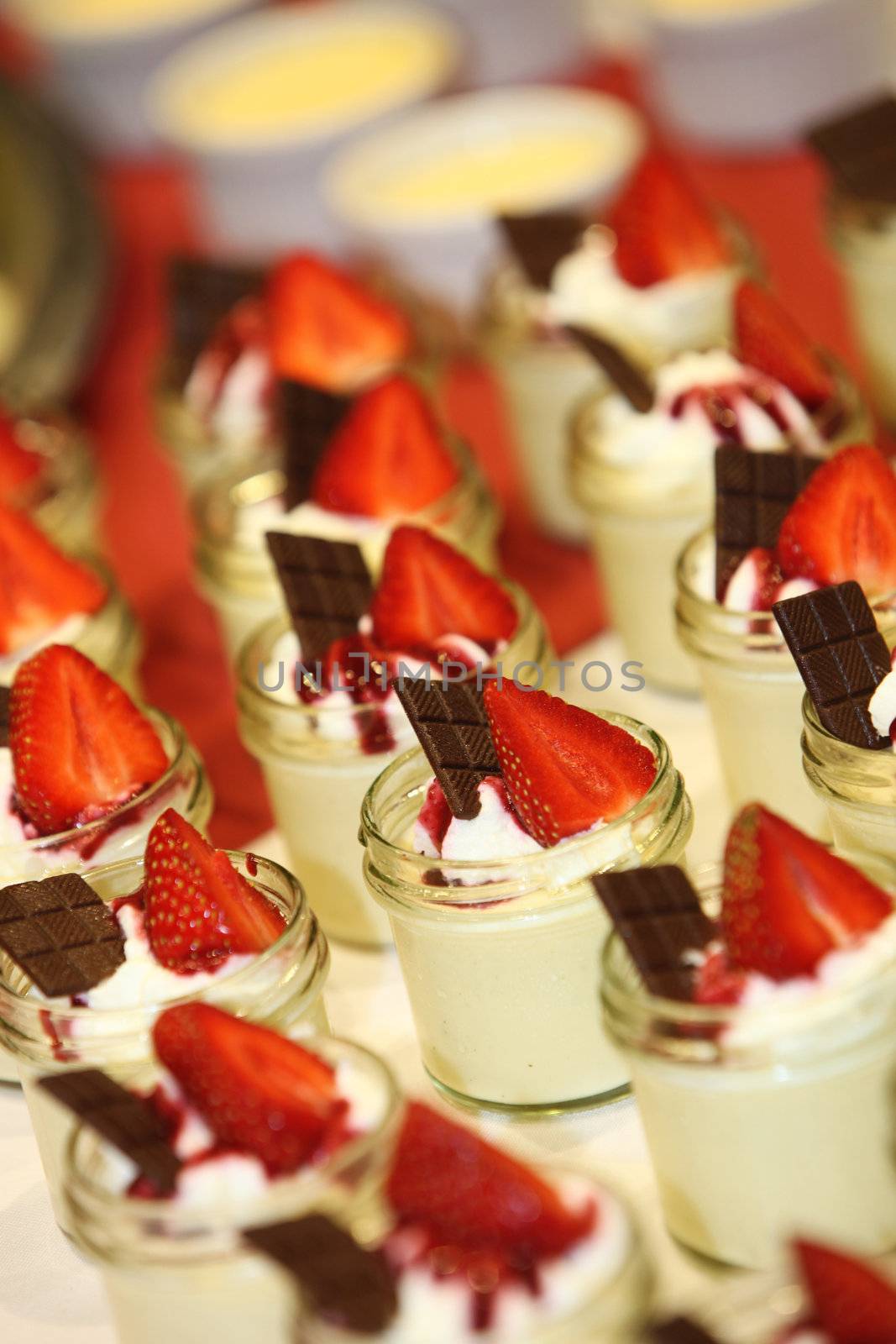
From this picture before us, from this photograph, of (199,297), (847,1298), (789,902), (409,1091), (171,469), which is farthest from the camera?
(171,469)

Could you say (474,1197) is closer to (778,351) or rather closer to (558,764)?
(558,764)

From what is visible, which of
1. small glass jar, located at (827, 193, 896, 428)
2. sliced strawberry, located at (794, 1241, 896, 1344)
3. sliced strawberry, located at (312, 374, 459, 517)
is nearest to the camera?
sliced strawberry, located at (794, 1241, 896, 1344)

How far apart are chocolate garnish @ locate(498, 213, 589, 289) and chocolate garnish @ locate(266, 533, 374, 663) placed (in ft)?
2.80

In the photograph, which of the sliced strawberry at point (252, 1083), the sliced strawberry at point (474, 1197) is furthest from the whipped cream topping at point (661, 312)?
the sliced strawberry at point (474, 1197)

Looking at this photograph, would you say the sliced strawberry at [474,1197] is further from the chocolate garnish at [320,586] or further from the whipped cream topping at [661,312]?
the whipped cream topping at [661,312]

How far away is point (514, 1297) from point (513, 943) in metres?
0.45

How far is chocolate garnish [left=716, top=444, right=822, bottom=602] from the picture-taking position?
2.12 m

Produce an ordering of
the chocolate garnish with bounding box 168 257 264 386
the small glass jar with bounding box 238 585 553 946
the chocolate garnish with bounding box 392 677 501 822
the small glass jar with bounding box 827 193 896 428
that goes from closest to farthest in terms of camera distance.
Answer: the chocolate garnish with bounding box 392 677 501 822 → the small glass jar with bounding box 238 585 553 946 → the small glass jar with bounding box 827 193 896 428 → the chocolate garnish with bounding box 168 257 264 386

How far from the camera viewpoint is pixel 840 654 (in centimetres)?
183

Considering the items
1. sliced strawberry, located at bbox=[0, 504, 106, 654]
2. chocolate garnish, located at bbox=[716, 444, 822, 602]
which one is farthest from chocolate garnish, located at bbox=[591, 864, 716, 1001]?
sliced strawberry, located at bbox=[0, 504, 106, 654]

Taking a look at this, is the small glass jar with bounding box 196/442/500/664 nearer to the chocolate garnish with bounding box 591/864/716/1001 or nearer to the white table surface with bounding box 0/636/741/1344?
the white table surface with bounding box 0/636/741/1344

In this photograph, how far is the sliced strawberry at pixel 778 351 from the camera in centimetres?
243

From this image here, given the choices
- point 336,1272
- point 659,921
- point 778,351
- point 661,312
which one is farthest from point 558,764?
point 661,312

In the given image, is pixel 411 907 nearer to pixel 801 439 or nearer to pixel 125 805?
pixel 125 805
